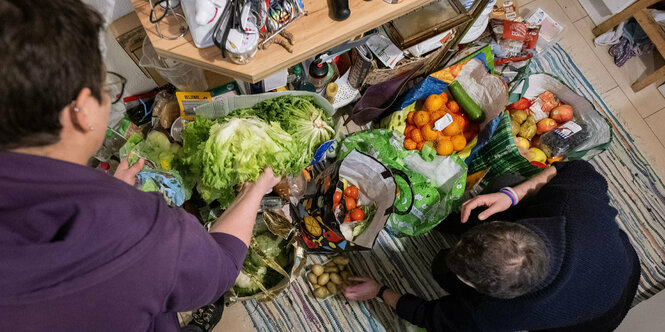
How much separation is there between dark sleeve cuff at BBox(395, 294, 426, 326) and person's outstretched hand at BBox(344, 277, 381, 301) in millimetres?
249

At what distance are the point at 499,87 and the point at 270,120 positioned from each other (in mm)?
1327

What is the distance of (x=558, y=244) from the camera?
154cm

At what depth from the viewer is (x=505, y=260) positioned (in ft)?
4.70

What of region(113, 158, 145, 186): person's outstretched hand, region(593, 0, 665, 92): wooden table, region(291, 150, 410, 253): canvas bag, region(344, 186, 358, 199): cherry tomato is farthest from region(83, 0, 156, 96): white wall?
region(593, 0, 665, 92): wooden table

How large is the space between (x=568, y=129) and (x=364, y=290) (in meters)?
1.59

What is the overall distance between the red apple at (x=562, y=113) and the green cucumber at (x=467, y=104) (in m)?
0.52

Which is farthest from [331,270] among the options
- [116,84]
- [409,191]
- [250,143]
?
[116,84]

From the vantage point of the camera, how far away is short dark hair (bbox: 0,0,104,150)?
76cm

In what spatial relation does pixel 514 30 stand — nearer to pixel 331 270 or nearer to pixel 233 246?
pixel 331 270

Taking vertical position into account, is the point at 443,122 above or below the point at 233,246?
below

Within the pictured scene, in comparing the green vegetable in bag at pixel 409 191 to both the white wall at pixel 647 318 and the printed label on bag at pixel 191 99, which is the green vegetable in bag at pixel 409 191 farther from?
the white wall at pixel 647 318

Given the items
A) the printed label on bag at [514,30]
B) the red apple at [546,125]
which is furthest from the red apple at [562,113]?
the printed label on bag at [514,30]

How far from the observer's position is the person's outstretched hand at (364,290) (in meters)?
2.29

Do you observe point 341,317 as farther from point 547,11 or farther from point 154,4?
point 547,11
